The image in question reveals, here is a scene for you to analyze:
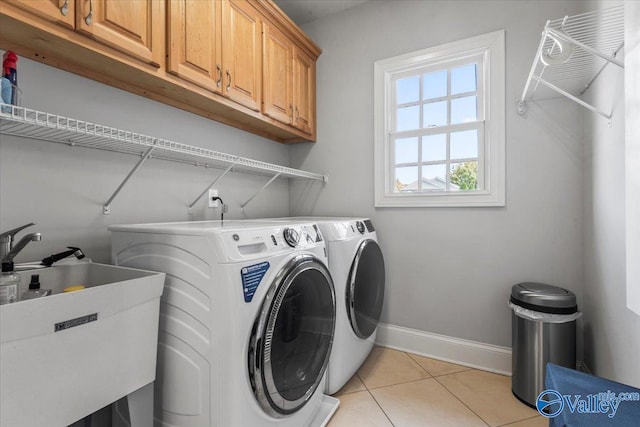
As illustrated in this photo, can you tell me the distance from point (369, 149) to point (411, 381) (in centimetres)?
175

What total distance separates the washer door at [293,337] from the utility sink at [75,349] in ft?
1.25

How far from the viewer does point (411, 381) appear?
1.94 metres

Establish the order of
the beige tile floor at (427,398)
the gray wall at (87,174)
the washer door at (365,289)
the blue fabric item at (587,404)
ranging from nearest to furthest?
the blue fabric item at (587,404) < the gray wall at (87,174) < the beige tile floor at (427,398) < the washer door at (365,289)

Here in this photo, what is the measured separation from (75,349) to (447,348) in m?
2.23

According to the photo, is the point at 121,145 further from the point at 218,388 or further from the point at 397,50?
the point at 397,50

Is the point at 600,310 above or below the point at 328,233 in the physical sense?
below

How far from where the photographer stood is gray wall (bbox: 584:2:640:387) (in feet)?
4.16

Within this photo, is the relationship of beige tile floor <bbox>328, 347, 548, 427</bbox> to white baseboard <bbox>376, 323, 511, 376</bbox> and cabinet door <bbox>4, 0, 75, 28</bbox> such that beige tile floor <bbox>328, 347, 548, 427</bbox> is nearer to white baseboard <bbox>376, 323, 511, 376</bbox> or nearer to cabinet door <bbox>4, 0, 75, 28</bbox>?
white baseboard <bbox>376, 323, 511, 376</bbox>

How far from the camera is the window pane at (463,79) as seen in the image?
87.7 inches

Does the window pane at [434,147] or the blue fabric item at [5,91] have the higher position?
the window pane at [434,147]

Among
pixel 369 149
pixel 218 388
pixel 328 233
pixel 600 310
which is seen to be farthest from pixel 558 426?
pixel 369 149

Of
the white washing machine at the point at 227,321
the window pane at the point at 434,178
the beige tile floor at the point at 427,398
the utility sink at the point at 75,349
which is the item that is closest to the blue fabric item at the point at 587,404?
the white washing machine at the point at 227,321

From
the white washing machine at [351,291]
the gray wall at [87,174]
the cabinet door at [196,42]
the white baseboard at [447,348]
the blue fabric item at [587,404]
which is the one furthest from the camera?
the white baseboard at [447,348]

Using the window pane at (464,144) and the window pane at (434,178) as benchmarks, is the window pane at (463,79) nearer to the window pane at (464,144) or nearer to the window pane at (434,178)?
the window pane at (464,144)
